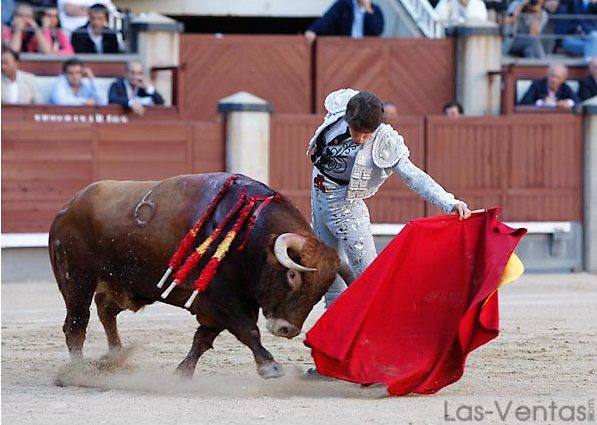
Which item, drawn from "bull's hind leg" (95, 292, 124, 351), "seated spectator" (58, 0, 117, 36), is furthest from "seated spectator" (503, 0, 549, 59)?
"bull's hind leg" (95, 292, 124, 351)

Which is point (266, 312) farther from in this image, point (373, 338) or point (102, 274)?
point (102, 274)

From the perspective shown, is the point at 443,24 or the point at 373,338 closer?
the point at 373,338

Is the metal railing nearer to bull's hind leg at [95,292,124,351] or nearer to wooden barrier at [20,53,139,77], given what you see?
wooden barrier at [20,53,139,77]

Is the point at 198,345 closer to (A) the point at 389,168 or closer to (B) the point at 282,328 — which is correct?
(B) the point at 282,328

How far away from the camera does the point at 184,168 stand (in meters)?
11.4

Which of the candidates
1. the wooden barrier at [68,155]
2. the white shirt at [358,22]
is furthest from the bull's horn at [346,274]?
the white shirt at [358,22]

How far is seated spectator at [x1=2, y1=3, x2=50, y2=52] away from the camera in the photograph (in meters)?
11.8

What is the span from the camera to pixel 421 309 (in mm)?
5605

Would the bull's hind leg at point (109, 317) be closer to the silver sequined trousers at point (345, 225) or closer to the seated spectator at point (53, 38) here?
the silver sequined trousers at point (345, 225)

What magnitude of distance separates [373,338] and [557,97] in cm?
733

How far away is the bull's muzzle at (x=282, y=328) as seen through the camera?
5492 millimetres

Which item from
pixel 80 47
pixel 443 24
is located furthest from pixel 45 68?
pixel 443 24

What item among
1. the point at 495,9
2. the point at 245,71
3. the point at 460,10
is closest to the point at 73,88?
the point at 245,71

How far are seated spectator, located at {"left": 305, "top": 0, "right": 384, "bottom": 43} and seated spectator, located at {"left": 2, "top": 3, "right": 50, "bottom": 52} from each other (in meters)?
2.34
